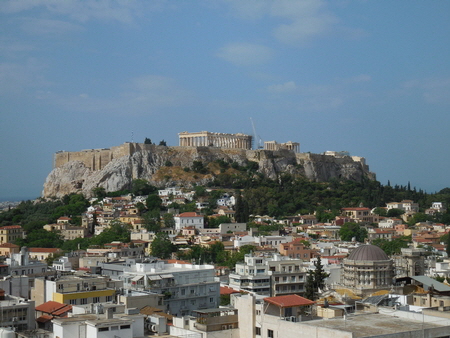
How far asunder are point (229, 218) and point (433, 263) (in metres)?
36.0

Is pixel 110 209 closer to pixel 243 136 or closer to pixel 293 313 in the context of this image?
pixel 243 136

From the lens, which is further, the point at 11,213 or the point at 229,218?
the point at 11,213

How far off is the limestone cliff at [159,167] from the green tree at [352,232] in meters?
31.2

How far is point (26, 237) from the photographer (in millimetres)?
84312

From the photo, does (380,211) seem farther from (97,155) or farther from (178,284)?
(178,284)

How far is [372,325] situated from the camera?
78.4 ft

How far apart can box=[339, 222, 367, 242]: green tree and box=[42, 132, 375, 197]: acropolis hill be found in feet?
102

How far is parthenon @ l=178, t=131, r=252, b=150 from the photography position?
135 metres

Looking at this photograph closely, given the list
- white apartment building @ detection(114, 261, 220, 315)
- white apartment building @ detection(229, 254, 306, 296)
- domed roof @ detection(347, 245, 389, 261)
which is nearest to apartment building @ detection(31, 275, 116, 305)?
white apartment building @ detection(114, 261, 220, 315)

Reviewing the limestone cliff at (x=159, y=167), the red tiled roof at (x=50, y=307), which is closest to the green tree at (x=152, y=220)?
the limestone cliff at (x=159, y=167)

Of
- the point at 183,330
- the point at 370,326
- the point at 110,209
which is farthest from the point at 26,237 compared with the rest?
the point at 370,326

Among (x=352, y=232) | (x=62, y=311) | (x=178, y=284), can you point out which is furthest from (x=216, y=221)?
(x=62, y=311)

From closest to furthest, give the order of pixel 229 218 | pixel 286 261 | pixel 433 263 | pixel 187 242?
pixel 286 261, pixel 433 263, pixel 187 242, pixel 229 218

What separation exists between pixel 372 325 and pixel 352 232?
66.0 m
